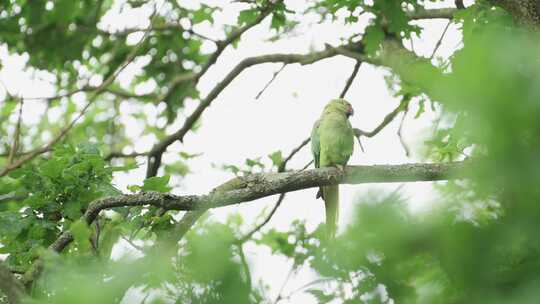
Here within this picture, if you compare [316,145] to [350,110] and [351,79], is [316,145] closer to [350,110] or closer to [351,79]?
[350,110]

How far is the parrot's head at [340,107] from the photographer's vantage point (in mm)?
6973

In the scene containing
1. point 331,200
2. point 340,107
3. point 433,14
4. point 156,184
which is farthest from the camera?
point 340,107

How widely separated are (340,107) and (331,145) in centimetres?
100

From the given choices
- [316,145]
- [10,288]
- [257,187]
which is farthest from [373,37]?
[10,288]

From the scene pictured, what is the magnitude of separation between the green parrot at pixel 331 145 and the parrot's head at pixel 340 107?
0.01m

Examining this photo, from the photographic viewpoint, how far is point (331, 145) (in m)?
6.19

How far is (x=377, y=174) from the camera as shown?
172 inches

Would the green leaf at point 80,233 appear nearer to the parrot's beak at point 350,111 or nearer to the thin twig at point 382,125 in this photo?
the thin twig at point 382,125

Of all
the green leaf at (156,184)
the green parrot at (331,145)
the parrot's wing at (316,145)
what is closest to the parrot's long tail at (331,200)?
the green parrot at (331,145)

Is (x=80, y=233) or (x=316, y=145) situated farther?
(x=316, y=145)

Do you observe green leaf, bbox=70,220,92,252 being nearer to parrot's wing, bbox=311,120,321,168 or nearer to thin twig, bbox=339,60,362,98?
parrot's wing, bbox=311,120,321,168

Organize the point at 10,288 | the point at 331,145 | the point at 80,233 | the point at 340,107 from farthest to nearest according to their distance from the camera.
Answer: the point at 340,107, the point at 331,145, the point at 10,288, the point at 80,233

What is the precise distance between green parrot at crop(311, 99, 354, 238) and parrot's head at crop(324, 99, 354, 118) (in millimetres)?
13

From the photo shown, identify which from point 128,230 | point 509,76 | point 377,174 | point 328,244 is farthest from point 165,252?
point 377,174
